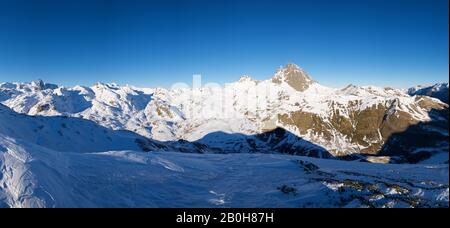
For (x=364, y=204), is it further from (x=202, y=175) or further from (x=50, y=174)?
(x=50, y=174)

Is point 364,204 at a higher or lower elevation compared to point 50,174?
lower
